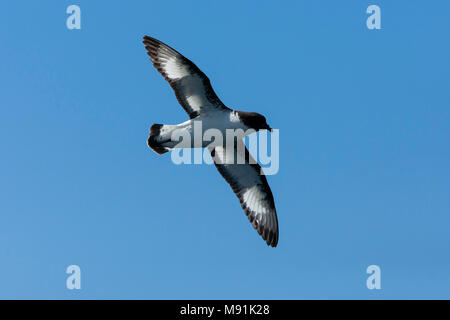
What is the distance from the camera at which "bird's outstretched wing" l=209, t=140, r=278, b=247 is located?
44.8 feet

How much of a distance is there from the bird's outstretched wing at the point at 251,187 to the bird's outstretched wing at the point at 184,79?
5.27 feet

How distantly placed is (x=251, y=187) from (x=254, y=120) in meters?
2.38

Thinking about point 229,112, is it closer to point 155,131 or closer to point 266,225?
point 155,131

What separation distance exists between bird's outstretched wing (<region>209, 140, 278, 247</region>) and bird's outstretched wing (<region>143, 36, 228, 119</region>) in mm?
1608

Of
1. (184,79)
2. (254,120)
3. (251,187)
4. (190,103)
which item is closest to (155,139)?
(190,103)

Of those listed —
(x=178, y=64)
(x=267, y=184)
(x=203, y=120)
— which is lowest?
(x=267, y=184)

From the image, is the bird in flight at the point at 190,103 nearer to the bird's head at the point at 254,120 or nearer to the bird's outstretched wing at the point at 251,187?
the bird's head at the point at 254,120

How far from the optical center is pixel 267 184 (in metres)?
13.7

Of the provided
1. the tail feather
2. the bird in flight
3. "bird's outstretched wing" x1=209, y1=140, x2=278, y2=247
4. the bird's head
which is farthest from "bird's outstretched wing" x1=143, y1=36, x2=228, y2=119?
"bird's outstretched wing" x1=209, y1=140, x2=278, y2=247
